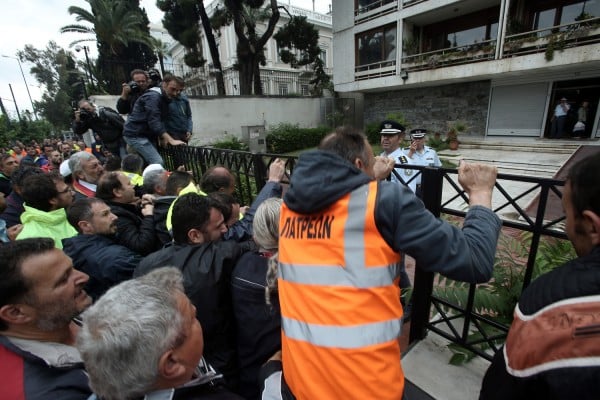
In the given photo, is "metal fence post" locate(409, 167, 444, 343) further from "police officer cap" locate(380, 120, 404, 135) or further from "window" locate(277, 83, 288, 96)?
"window" locate(277, 83, 288, 96)

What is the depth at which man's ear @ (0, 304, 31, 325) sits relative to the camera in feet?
4.00

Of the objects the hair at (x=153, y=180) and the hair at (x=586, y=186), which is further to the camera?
the hair at (x=153, y=180)

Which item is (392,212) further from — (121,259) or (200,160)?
(200,160)

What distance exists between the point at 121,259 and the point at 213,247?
0.92 meters

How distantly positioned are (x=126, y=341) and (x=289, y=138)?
56.9ft

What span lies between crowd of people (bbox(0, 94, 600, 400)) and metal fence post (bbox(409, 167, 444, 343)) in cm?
45

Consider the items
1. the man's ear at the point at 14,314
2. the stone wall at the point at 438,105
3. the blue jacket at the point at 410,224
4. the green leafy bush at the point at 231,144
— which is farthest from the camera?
the stone wall at the point at 438,105

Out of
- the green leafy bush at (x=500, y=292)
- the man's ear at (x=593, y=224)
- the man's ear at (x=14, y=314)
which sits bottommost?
the green leafy bush at (x=500, y=292)

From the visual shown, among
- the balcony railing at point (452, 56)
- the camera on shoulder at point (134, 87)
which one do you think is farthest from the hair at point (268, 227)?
the balcony railing at point (452, 56)

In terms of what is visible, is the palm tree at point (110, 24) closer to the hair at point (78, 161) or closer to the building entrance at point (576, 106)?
the hair at point (78, 161)

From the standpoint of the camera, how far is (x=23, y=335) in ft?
4.16

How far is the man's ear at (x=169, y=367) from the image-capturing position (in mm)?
981

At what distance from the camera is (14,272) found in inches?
50.0

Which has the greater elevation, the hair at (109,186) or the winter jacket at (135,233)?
the hair at (109,186)
